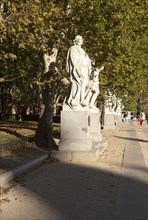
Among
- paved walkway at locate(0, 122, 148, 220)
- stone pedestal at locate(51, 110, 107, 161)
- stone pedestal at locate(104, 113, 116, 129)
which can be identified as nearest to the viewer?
paved walkway at locate(0, 122, 148, 220)

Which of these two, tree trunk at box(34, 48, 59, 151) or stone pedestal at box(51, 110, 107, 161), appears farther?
tree trunk at box(34, 48, 59, 151)

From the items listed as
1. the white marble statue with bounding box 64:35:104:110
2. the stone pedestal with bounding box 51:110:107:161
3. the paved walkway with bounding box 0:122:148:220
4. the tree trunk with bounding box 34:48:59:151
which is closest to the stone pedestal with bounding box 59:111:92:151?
the stone pedestal with bounding box 51:110:107:161

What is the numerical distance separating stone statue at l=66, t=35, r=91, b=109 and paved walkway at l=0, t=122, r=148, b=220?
266 cm

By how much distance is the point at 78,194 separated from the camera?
354 inches

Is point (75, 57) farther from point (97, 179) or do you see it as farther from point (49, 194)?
point (49, 194)

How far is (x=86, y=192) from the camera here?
921 cm

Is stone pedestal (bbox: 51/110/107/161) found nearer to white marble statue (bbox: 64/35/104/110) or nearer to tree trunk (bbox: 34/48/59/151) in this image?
white marble statue (bbox: 64/35/104/110)

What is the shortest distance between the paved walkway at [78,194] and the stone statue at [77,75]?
8.73 ft

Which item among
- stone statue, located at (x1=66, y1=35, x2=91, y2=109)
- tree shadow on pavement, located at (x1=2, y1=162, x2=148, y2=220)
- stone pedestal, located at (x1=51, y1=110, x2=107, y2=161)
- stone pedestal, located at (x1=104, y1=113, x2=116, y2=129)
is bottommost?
tree shadow on pavement, located at (x1=2, y1=162, x2=148, y2=220)

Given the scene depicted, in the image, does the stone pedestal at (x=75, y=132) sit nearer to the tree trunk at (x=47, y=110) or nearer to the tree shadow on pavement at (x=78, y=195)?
the tree shadow on pavement at (x=78, y=195)

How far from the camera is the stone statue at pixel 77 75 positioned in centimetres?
1518

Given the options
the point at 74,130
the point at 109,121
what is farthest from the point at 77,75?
the point at 109,121

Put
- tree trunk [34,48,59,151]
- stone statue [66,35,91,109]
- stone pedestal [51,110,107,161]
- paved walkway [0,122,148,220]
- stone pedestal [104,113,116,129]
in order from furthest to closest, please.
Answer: stone pedestal [104,113,116,129]
tree trunk [34,48,59,151]
stone statue [66,35,91,109]
stone pedestal [51,110,107,161]
paved walkway [0,122,148,220]

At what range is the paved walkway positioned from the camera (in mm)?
7457
